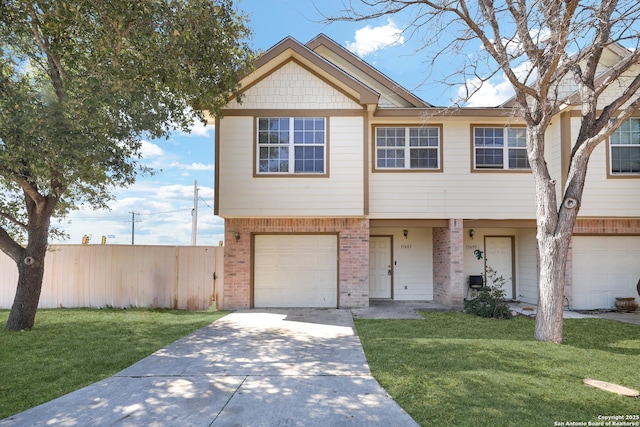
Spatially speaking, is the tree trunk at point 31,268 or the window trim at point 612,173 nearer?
the tree trunk at point 31,268

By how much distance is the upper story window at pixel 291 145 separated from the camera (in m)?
10.1

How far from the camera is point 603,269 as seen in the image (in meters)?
11.0

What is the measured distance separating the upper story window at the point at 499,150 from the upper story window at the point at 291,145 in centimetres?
446

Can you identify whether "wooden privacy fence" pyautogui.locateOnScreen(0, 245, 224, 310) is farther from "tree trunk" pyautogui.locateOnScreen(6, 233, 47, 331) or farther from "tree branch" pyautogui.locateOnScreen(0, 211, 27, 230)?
"tree trunk" pyautogui.locateOnScreen(6, 233, 47, 331)

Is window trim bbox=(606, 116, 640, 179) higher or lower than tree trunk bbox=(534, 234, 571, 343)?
higher

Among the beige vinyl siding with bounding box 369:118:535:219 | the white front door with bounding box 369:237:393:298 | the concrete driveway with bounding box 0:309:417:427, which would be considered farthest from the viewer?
the white front door with bounding box 369:237:393:298

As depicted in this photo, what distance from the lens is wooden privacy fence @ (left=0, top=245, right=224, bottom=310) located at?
35.2ft

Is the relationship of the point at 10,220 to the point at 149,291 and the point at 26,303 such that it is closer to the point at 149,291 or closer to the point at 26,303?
the point at 26,303

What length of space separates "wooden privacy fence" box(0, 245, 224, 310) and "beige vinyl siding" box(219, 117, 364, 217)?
6.17 feet

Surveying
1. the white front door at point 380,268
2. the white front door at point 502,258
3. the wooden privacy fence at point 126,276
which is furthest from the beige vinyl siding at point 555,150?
the wooden privacy fence at point 126,276

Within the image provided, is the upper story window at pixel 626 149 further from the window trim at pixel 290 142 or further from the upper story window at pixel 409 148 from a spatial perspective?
the window trim at pixel 290 142

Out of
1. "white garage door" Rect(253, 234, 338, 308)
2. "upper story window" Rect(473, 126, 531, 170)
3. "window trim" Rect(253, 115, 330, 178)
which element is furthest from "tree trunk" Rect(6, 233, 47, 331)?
"upper story window" Rect(473, 126, 531, 170)

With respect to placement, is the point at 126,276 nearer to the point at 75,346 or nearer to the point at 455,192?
the point at 75,346

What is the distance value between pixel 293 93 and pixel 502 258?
329 inches
